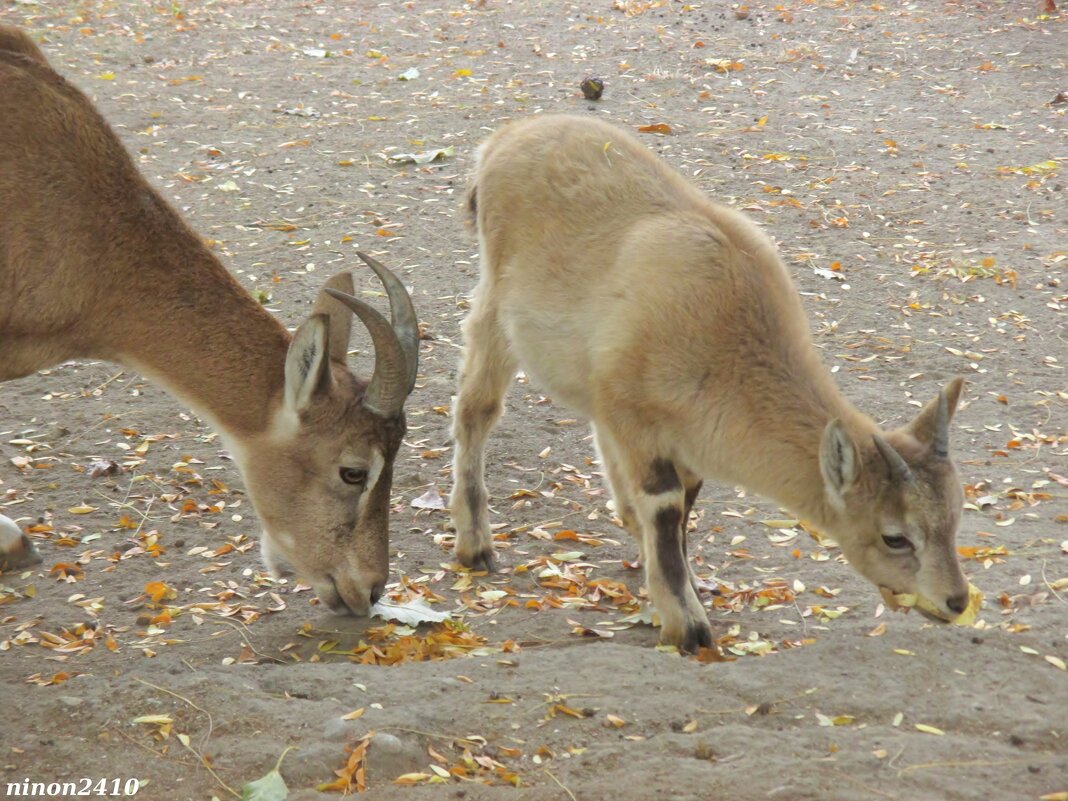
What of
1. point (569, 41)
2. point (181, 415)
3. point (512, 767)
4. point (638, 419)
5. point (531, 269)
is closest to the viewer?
point (512, 767)

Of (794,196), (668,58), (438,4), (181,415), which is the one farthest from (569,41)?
(181,415)

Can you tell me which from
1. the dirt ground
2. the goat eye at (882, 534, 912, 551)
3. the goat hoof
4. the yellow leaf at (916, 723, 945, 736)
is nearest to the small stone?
the dirt ground

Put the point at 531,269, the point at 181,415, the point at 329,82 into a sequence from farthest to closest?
the point at 329,82 → the point at 181,415 → the point at 531,269

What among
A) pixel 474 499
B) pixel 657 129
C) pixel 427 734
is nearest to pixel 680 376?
pixel 474 499

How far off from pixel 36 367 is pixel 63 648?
4.39 feet

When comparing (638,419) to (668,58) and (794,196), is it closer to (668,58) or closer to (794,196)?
(794,196)

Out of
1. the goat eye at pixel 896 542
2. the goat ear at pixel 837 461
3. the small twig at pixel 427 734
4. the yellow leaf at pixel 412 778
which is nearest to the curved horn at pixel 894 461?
the goat ear at pixel 837 461

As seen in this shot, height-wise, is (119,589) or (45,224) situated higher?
(45,224)

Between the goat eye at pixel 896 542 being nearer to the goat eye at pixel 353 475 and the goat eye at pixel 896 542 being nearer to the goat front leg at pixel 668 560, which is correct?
the goat front leg at pixel 668 560

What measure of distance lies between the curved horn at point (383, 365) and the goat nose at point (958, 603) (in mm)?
2727

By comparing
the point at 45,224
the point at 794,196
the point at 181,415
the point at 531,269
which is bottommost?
the point at 181,415

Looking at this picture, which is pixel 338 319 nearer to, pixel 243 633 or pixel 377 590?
pixel 377 590

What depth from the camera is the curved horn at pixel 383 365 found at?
18.1 feet

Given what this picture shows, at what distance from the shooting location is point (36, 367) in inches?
236
